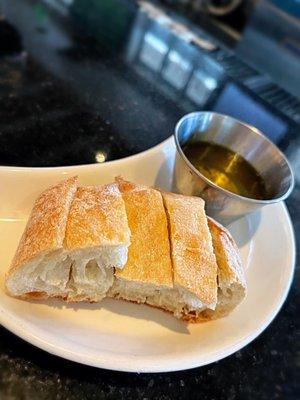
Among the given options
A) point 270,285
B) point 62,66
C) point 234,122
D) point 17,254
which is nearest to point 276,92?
point 234,122

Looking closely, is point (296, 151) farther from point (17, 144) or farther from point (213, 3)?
point (213, 3)

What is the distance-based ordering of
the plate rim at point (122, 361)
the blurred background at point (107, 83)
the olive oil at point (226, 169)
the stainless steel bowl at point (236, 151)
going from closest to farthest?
the plate rim at point (122, 361) < the stainless steel bowl at point (236, 151) < the olive oil at point (226, 169) < the blurred background at point (107, 83)

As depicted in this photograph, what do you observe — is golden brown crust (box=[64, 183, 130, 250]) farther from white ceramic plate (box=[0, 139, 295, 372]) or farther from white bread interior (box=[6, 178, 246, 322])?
white ceramic plate (box=[0, 139, 295, 372])

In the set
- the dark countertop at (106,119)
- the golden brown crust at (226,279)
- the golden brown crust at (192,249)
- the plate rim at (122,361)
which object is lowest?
the dark countertop at (106,119)

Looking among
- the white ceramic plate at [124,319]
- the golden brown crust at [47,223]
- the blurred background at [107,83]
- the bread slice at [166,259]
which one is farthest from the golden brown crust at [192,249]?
the blurred background at [107,83]

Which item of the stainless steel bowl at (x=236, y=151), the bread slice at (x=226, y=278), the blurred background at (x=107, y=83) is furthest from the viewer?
the blurred background at (x=107, y=83)

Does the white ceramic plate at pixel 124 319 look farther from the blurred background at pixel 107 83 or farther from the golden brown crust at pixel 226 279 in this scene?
the blurred background at pixel 107 83
